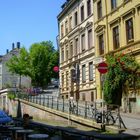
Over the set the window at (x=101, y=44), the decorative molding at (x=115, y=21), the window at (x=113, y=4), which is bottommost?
the window at (x=101, y=44)

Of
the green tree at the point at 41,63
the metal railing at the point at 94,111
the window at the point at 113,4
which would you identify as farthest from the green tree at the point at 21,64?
the window at the point at 113,4

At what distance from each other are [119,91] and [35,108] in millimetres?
11411

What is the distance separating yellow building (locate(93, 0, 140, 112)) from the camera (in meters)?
27.2

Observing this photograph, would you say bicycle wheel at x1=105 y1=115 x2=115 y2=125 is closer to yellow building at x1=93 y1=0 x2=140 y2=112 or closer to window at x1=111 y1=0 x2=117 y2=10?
yellow building at x1=93 y1=0 x2=140 y2=112

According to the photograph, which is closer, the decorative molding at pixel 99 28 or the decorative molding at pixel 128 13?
the decorative molding at pixel 128 13

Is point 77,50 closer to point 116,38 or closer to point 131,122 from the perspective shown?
point 116,38

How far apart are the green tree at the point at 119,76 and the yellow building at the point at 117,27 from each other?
0.65m

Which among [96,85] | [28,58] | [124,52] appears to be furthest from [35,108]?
[28,58]

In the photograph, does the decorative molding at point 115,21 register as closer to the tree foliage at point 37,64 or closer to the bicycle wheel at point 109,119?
the bicycle wheel at point 109,119

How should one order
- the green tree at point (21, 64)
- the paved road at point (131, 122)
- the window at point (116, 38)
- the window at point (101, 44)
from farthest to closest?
the green tree at point (21, 64)
the window at point (101, 44)
the window at point (116, 38)
the paved road at point (131, 122)

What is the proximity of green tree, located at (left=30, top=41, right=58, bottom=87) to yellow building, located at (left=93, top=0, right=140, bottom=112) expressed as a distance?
3027cm

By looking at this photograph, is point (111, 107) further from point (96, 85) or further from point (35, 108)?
point (35, 108)

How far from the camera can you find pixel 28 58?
2613 inches

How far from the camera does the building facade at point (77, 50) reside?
36.5m
